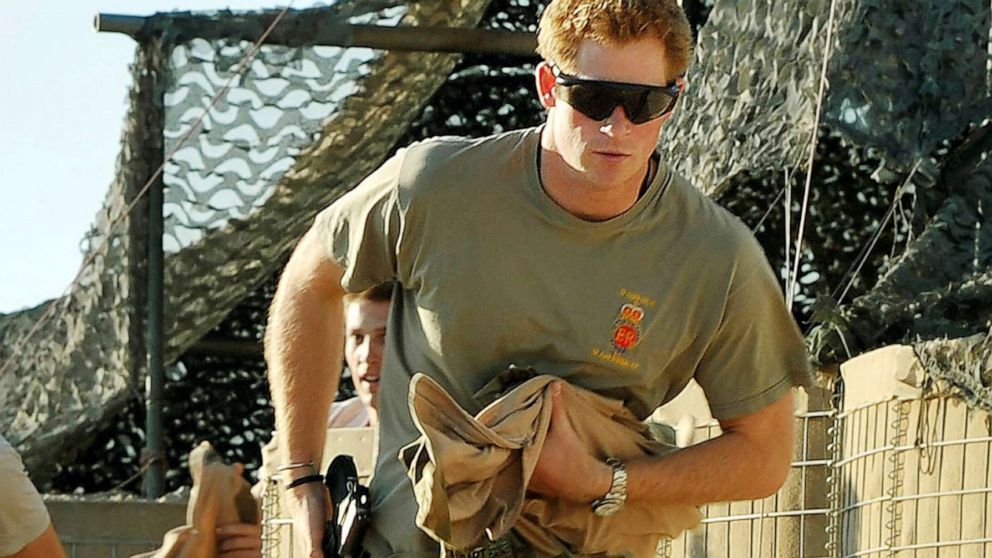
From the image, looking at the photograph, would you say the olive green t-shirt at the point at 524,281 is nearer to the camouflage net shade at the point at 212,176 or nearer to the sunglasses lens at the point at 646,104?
the sunglasses lens at the point at 646,104

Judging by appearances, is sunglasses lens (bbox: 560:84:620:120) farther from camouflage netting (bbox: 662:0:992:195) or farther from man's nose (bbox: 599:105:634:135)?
camouflage netting (bbox: 662:0:992:195)

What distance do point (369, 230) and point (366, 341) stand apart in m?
2.06

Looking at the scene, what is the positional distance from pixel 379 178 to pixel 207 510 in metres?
1.25

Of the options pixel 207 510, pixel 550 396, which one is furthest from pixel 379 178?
pixel 207 510

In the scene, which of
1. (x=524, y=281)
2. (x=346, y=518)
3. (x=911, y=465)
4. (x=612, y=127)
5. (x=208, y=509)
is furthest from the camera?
(x=911, y=465)

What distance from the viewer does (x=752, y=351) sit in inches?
180

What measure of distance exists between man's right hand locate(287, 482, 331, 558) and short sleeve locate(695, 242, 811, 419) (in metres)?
0.72

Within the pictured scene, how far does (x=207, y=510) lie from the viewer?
5.46m

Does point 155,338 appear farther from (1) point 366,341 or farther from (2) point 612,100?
(2) point 612,100

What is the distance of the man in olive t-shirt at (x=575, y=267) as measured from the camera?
4359mm

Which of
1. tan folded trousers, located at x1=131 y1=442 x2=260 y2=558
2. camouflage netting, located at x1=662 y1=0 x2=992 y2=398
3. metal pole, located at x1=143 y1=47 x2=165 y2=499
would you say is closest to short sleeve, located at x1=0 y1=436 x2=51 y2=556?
tan folded trousers, located at x1=131 y1=442 x2=260 y2=558

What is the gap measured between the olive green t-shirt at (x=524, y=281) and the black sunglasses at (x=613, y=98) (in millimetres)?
177

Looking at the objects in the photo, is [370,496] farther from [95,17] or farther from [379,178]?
[95,17]

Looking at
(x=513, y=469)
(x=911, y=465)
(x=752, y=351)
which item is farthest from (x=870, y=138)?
(x=513, y=469)
